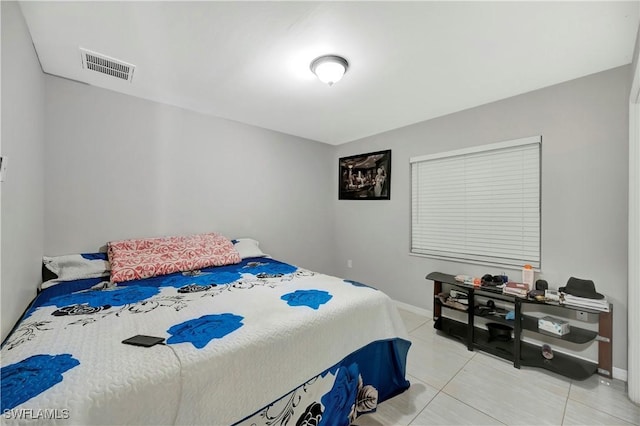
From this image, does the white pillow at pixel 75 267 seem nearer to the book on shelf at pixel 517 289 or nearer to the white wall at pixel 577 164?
the white wall at pixel 577 164

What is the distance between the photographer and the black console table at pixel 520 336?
75.6 inches

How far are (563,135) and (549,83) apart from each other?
45cm

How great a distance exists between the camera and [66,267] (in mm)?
2049

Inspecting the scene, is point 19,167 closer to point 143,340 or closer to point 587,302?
point 143,340

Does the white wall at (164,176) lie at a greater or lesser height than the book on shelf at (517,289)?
greater

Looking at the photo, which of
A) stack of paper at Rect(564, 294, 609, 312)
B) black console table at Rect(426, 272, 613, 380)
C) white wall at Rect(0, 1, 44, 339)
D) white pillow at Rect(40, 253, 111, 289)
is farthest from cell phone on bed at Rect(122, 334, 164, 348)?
stack of paper at Rect(564, 294, 609, 312)

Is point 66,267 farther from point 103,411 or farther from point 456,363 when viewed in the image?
point 456,363

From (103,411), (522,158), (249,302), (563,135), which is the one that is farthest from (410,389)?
(563,135)

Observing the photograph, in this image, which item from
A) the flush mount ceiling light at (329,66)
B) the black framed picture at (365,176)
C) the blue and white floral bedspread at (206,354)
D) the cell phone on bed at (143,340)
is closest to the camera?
the blue and white floral bedspread at (206,354)

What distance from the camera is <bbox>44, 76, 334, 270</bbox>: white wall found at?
87.5 inches

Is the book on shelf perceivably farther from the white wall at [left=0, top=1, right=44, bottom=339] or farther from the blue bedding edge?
the white wall at [left=0, top=1, right=44, bottom=339]

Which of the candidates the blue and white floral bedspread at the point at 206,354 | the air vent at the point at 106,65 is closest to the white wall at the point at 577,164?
the blue and white floral bedspread at the point at 206,354

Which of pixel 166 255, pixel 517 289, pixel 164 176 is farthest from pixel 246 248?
pixel 517 289

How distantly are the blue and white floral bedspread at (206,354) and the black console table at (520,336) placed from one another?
102 centimetres
